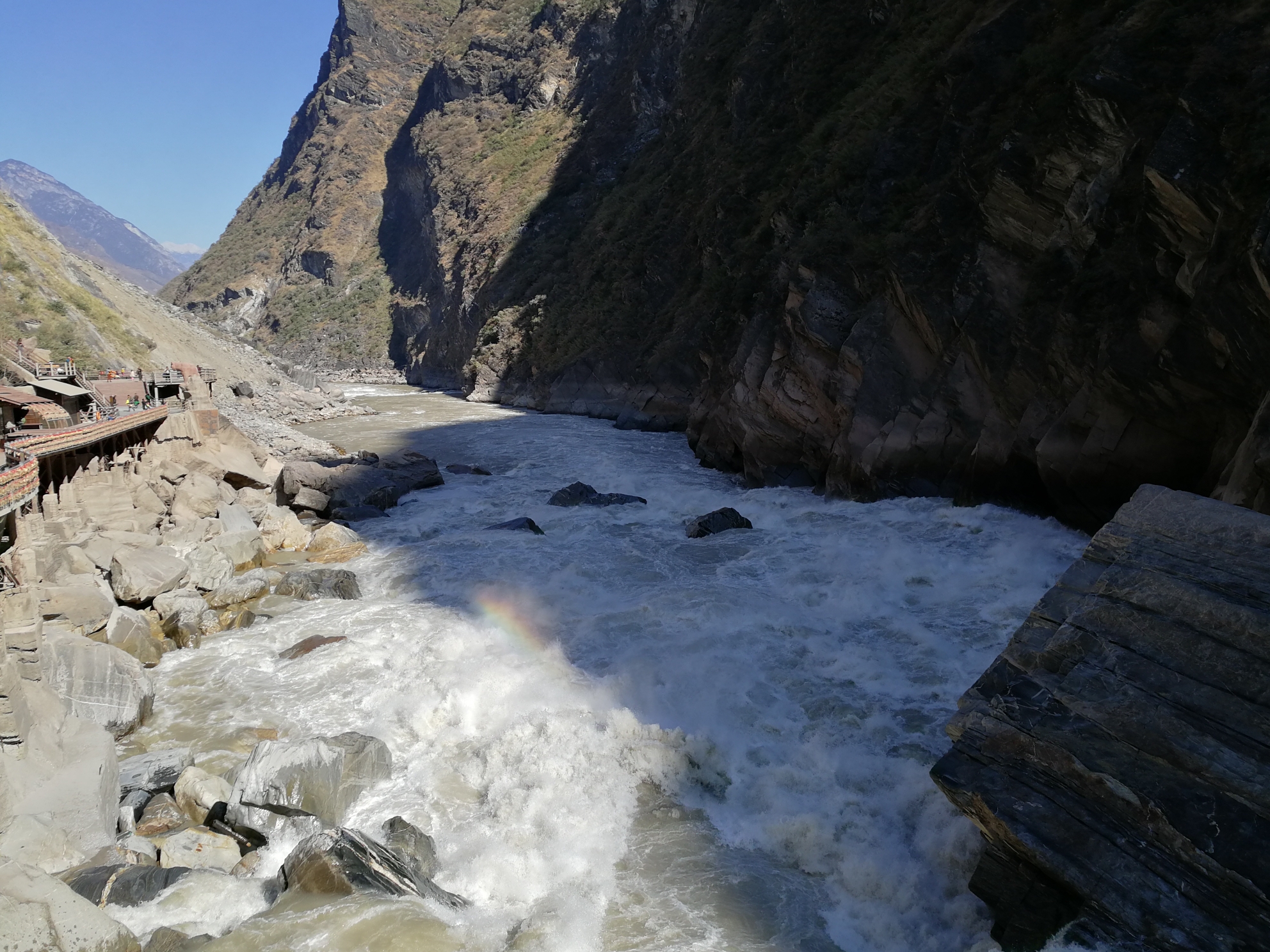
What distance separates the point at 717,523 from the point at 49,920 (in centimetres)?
A: 1399

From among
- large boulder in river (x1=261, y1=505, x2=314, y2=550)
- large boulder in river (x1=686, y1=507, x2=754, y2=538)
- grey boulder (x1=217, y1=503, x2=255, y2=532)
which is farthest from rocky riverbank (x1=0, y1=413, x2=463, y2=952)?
large boulder in river (x1=686, y1=507, x2=754, y2=538)

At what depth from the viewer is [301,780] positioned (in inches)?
328

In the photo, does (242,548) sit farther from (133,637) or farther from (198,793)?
(198,793)

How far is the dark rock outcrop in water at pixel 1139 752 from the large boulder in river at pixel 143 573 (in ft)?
42.9

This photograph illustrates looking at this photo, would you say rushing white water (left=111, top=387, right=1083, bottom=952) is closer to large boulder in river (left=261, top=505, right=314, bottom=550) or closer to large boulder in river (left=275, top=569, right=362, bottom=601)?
large boulder in river (left=275, top=569, right=362, bottom=601)

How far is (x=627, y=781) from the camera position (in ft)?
28.7

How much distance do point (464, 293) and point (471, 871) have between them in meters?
65.5

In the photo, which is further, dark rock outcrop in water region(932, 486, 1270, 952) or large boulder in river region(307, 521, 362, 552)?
large boulder in river region(307, 521, 362, 552)

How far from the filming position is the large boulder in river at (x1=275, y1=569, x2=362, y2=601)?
593 inches


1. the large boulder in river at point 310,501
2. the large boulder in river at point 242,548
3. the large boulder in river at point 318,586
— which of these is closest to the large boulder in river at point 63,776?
the large boulder in river at point 318,586

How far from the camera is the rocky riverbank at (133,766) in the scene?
683 centimetres

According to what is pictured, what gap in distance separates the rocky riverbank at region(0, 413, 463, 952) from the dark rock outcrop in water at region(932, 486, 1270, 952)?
4.74 metres

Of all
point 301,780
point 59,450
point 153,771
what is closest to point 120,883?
point 301,780

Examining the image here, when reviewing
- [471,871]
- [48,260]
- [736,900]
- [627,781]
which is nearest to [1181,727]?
[736,900]
